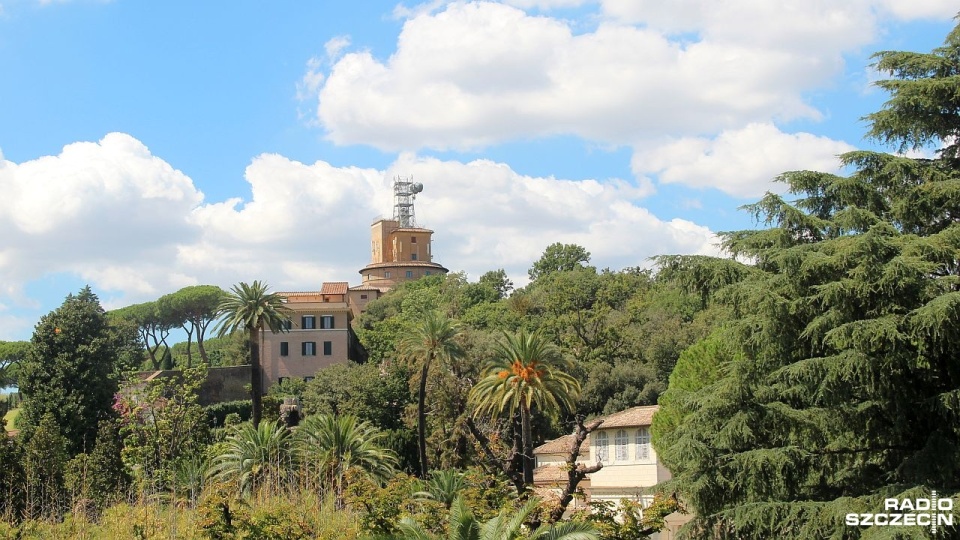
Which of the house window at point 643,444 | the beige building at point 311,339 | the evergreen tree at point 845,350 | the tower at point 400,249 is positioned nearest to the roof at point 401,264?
the tower at point 400,249

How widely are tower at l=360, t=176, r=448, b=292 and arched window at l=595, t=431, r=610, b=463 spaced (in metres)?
71.5

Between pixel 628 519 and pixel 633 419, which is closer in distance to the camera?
pixel 628 519

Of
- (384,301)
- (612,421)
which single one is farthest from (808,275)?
(384,301)

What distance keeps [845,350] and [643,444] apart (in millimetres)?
25815

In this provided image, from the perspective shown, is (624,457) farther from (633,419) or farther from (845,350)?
(845,350)

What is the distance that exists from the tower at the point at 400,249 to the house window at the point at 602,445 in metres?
71.6

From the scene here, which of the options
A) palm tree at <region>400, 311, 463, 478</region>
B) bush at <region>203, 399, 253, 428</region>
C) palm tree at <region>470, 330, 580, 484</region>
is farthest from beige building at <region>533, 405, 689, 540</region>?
bush at <region>203, 399, 253, 428</region>

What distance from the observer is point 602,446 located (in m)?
45.4

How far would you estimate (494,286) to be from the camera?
96.3m

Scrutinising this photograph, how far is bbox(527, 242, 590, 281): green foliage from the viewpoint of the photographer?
98.4m

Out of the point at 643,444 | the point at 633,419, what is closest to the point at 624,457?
the point at 643,444

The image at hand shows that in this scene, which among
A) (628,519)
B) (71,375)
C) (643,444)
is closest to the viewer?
(628,519)

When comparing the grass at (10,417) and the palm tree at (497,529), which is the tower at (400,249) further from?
the palm tree at (497,529)

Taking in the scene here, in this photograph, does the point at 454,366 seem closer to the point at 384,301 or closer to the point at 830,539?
the point at 384,301
